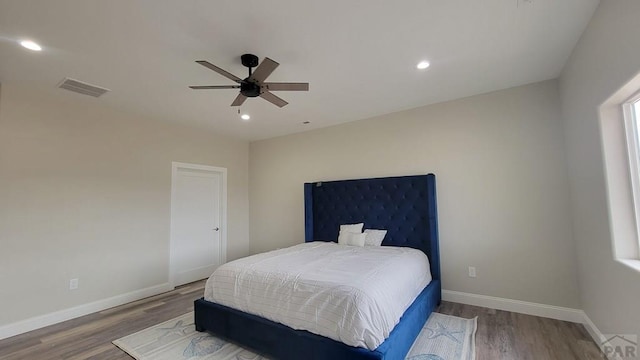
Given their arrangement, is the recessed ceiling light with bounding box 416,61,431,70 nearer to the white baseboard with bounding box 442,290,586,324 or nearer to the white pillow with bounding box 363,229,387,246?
the white pillow with bounding box 363,229,387,246

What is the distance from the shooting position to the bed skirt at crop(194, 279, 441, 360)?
1.89 meters

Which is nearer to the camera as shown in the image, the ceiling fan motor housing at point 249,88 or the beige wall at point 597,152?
the beige wall at point 597,152

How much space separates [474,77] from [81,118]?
474 cm

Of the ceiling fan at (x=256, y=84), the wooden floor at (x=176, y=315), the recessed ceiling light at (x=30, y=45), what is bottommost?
the wooden floor at (x=176, y=315)

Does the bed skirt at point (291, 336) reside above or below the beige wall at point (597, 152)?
below

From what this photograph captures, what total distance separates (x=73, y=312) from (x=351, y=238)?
3523mm

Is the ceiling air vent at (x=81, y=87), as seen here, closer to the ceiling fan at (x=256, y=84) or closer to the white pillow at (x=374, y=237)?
the ceiling fan at (x=256, y=84)

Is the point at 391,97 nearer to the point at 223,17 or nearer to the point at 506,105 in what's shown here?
the point at 506,105

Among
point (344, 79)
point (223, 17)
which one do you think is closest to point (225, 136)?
point (344, 79)

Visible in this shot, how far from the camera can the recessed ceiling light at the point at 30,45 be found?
86.3 inches

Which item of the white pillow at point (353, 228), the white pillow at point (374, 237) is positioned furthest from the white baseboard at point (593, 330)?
the white pillow at point (353, 228)

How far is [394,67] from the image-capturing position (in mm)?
2736

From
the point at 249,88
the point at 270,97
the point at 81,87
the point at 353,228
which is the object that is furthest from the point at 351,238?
the point at 81,87

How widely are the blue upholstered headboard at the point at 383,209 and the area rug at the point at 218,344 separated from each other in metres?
0.78
